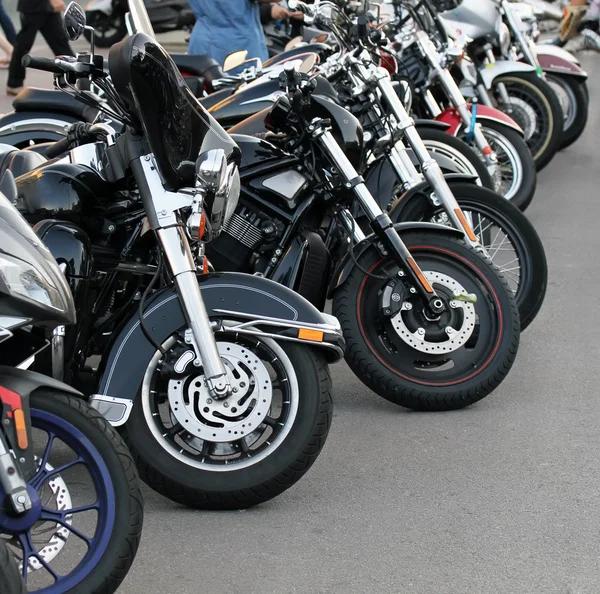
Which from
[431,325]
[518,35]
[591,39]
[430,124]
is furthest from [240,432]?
[591,39]

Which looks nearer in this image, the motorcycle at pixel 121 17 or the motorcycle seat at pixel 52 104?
the motorcycle seat at pixel 52 104

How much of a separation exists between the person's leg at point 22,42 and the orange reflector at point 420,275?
6.95 metres

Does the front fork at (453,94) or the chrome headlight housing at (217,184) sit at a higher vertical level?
the chrome headlight housing at (217,184)

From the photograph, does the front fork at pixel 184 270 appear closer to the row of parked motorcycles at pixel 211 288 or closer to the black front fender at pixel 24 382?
the row of parked motorcycles at pixel 211 288

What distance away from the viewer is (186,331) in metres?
3.64

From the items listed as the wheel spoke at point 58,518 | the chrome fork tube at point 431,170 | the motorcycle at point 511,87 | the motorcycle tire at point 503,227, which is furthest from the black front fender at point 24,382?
the motorcycle at point 511,87

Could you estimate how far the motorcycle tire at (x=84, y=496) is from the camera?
2779 mm

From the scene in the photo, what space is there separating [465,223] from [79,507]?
9.19 ft

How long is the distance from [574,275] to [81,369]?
3952mm

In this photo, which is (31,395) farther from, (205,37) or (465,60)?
(465,60)

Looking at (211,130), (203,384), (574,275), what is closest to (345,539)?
(203,384)

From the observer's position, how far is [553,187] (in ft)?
32.1

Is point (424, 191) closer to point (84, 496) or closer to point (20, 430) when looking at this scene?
point (84, 496)

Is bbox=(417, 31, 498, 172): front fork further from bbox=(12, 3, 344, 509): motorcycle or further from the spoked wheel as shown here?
bbox=(12, 3, 344, 509): motorcycle
